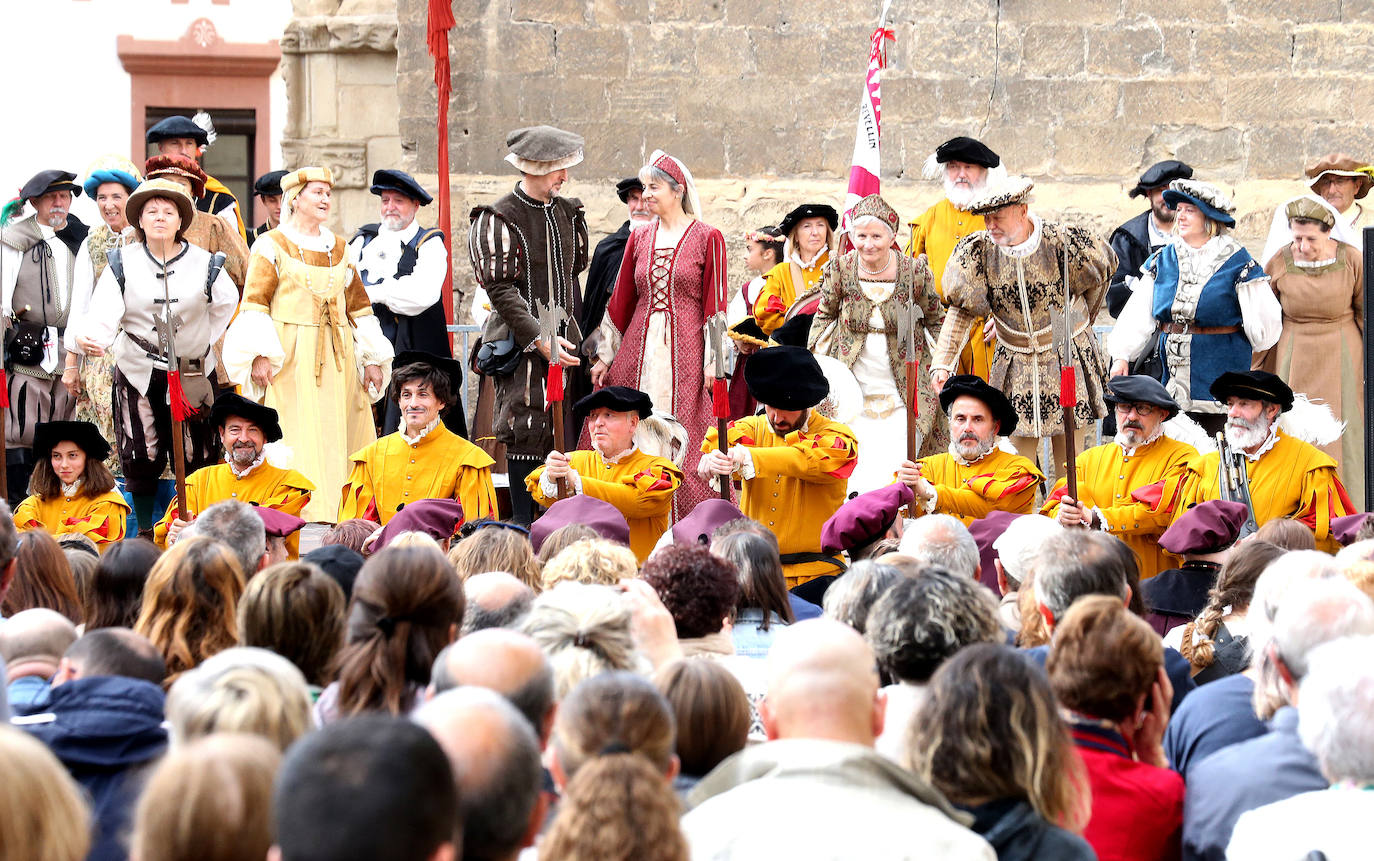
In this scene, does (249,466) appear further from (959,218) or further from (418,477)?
(959,218)

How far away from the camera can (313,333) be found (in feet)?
28.0

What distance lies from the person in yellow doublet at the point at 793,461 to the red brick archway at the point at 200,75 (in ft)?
30.6

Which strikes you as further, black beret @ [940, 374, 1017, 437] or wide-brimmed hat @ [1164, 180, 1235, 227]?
wide-brimmed hat @ [1164, 180, 1235, 227]

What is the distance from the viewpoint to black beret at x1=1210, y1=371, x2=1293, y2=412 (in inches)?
284

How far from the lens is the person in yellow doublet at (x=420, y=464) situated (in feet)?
24.4

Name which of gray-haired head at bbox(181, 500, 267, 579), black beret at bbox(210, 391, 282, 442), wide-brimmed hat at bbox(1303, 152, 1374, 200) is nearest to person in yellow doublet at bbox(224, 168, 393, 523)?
black beret at bbox(210, 391, 282, 442)

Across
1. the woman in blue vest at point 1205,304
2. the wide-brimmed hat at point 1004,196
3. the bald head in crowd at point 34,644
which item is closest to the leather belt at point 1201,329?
the woman in blue vest at point 1205,304

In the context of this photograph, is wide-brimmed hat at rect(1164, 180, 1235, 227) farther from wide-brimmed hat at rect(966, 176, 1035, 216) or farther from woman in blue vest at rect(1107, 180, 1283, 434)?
wide-brimmed hat at rect(966, 176, 1035, 216)

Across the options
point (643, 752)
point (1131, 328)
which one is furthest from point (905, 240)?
point (643, 752)

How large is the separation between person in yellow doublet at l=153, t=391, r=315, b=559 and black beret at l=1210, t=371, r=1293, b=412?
12.4ft

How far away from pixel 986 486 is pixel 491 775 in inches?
194

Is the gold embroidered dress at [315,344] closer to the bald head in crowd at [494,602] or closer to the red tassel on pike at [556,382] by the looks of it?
the red tassel on pike at [556,382]

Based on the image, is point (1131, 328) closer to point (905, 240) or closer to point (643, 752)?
point (905, 240)

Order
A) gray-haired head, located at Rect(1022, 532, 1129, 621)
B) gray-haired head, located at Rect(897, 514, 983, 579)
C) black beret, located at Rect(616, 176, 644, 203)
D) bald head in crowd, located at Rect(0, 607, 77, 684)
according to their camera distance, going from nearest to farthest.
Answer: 1. bald head in crowd, located at Rect(0, 607, 77, 684)
2. gray-haired head, located at Rect(1022, 532, 1129, 621)
3. gray-haired head, located at Rect(897, 514, 983, 579)
4. black beret, located at Rect(616, 176, 644, 203)
